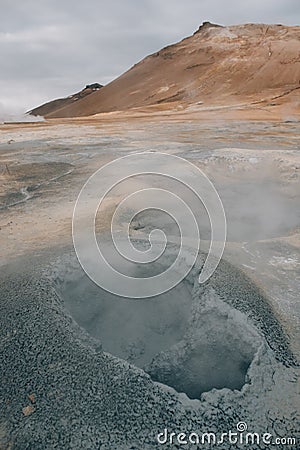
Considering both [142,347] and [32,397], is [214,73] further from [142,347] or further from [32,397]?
[32,397]

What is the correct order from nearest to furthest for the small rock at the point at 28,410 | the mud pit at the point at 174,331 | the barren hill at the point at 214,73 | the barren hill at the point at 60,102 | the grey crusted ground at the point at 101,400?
the grey crusted ground at the point at 101,400, the small rock at the point at 28,410, the mud pit at the point at 174,331, the barren hill at the point at 214,73, the barren hill at the point at 60,102

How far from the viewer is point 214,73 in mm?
28188

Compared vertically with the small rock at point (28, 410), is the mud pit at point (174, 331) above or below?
below

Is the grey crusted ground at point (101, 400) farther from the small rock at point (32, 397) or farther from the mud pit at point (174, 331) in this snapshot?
the mud pit at point (174, 331)

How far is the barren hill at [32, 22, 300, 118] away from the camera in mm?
25109

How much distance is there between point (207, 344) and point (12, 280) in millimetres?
1592

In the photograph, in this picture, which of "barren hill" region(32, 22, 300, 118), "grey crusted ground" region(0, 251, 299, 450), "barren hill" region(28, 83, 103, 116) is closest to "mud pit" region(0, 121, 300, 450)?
"grey crusted ground" region(0, 251, 299, 450)

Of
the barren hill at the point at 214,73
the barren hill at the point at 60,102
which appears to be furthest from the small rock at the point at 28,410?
the barren hill at the point at 60,102

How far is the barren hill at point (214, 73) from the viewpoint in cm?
2511

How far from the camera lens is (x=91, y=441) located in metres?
1.90

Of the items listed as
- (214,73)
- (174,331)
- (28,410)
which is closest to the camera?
(28,410)

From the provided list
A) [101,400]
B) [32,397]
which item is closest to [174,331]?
[101,400]

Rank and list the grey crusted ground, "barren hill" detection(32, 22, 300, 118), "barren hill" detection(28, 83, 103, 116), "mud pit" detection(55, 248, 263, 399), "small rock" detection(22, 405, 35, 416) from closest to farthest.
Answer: the grey crusted ground
"small rock" detection(22, 405, 35, 416)
"mud pit" detection(55, 248, 263, 399)
"barren hill" detection(32, 22, 300, 118)
"barren hill" detection(28, 83, 103, 116)

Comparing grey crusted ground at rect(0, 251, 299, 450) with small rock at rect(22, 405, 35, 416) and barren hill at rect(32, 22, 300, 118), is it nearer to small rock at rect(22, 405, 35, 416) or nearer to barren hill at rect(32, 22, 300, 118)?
small rock at rect(22, 405, 35, 416)
